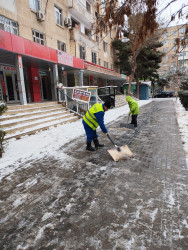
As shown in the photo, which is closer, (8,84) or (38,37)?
(8,84)

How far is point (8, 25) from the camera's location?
1069cm

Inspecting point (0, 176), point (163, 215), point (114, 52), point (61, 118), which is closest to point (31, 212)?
point (0, 176)

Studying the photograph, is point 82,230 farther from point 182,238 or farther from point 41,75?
point 41,75

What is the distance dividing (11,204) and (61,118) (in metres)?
6.84

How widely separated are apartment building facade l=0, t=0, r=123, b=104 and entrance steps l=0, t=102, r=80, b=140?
101cm

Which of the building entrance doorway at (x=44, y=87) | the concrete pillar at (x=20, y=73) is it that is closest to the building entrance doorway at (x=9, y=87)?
the building entrance doorway at (x=44, y=87)

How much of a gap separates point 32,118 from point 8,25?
7.71m

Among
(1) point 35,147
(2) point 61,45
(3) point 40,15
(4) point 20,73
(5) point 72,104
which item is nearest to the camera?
(1) point 35,147

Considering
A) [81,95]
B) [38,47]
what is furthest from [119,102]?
[38,47]

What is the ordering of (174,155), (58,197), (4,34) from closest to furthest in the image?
(58,197) < (174,155) < (4,34)

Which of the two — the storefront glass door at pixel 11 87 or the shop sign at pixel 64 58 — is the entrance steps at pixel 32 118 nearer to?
the shop sign at pixel 64 58

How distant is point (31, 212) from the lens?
7.63 feet

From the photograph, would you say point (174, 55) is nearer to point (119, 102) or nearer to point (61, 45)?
point (61, 45)

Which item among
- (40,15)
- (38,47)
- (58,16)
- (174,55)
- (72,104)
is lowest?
(72,104)
